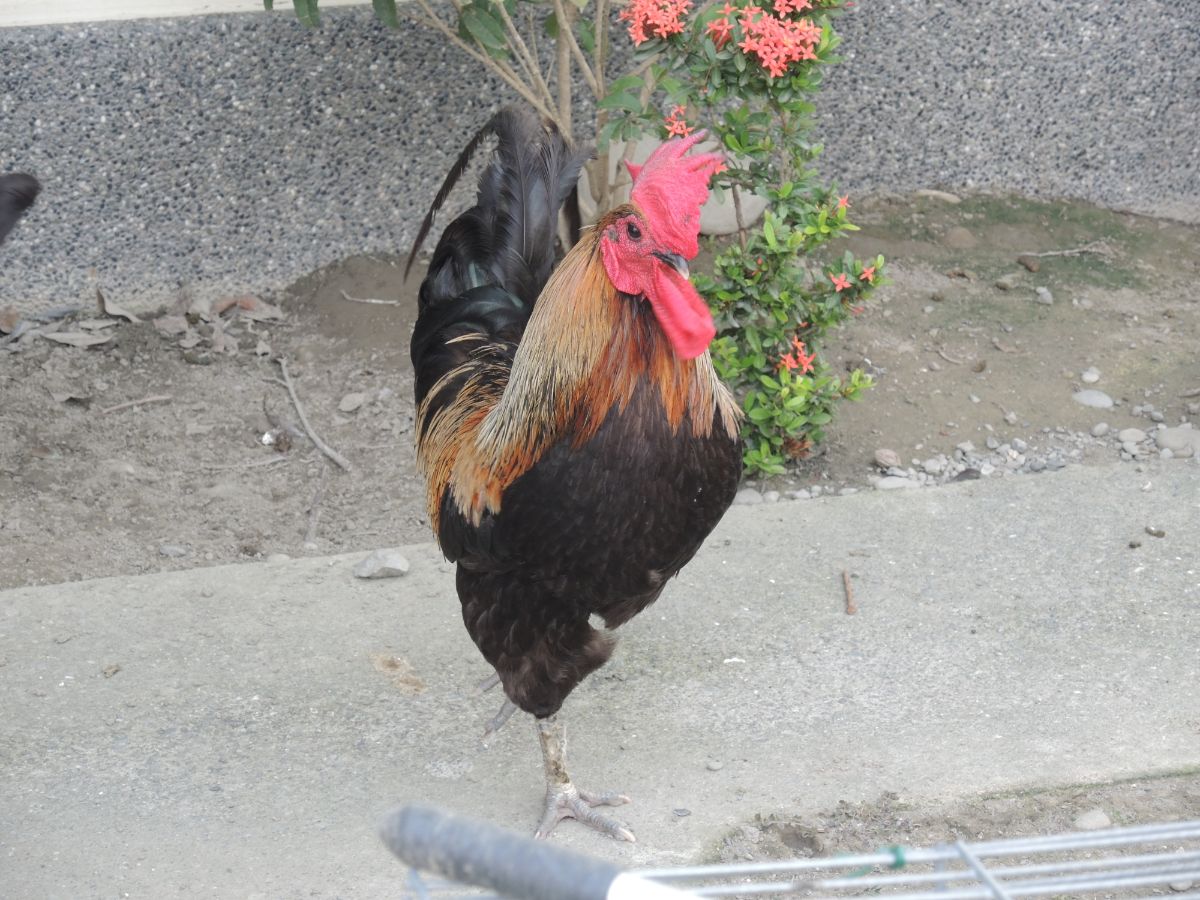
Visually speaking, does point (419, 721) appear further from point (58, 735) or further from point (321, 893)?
point (58, 735)

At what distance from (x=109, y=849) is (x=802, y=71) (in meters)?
3.30

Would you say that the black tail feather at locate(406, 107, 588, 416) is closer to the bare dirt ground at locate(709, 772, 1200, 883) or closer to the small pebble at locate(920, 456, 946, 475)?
the bare dirt ground at locate(709, 772, 1200, 883)

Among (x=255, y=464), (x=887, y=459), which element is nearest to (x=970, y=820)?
(x=887, y=459)

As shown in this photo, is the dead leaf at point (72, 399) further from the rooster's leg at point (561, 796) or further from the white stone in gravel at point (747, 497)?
the rooster's leg at point (561, 796)

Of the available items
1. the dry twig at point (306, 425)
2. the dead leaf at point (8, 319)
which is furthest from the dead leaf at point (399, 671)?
the dead leaf at point (8, 319)

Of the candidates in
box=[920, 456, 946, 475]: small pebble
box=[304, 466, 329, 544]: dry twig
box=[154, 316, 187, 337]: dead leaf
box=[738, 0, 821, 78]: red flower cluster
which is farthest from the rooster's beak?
box=[154, 316, 187, 337]: dead leaf

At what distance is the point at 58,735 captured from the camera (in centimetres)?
363

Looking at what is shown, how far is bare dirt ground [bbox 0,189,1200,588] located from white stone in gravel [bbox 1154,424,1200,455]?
117mm

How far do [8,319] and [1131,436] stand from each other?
5.03 meters

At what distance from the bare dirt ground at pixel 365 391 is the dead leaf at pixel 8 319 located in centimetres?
13

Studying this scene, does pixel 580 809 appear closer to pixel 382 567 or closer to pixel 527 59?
pixel 382 567

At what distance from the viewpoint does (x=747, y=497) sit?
15.7ft

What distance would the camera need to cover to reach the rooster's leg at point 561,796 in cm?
333

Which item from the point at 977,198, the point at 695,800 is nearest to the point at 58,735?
the point at 695,800
